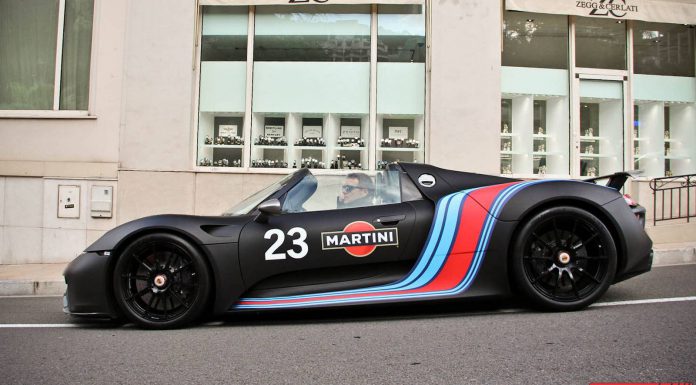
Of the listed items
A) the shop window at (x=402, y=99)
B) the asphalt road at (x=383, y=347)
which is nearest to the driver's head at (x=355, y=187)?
the asphalt road at (x=383, y=347)

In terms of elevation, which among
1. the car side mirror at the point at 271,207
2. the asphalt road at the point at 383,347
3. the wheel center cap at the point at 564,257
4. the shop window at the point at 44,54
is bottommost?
the asphalt road at the point at 383,347

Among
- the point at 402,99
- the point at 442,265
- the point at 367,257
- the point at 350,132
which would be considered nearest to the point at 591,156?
the point at 402,99

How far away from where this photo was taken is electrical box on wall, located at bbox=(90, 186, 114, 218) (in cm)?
918

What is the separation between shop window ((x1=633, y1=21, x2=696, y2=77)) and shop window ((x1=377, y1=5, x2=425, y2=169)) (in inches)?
169

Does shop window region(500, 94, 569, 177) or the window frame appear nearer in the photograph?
the window frame

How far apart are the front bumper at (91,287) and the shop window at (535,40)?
27.5 ft

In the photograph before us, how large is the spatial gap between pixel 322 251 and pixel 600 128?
8.48m

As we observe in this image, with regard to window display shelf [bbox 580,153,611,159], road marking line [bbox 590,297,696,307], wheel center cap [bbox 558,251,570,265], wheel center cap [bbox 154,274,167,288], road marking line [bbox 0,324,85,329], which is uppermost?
window display shelf [bbox 580,153,611,159]

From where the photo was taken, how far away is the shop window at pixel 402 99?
393 inches

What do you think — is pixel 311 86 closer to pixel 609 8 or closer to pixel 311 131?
pixel 311 131

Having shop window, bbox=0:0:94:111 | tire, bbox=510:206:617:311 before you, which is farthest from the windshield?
shop window, bbox=0:0:94:111

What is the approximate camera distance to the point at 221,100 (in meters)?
10.0

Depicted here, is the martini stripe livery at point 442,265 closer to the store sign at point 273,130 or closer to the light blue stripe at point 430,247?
the light blue stripe at point 430,247

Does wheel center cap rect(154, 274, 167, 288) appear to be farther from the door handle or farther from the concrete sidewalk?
the concrete sidewalk
